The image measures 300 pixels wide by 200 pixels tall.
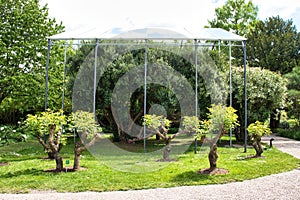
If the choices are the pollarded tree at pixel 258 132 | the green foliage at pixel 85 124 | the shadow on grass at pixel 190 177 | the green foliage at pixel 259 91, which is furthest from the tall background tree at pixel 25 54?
the shadow on grass at pixel 190 177

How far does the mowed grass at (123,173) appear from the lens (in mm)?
6852

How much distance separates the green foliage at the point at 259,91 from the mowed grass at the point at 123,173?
4490 millimetres

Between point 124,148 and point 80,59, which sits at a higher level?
point 80,59

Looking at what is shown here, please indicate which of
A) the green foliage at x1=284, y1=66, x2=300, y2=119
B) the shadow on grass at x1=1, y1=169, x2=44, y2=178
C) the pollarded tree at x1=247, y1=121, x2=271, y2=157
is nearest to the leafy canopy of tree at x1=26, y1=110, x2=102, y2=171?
the shadow on grass at x1=1, y1=169, x2=44, y2=178

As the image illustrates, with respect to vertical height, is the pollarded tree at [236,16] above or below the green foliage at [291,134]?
above

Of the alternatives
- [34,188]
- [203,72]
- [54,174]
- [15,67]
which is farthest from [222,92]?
[15,67]

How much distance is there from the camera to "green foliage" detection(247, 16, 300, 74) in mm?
24656

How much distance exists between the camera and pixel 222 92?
13.8 m

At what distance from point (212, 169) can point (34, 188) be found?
4177 millimetres

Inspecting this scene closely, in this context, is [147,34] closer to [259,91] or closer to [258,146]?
[258,146]

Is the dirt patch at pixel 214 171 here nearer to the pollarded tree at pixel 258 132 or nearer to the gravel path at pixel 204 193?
the gravel path at pixel 204 193

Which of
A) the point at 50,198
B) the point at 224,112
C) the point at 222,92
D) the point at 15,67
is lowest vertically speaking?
the point at 50,198

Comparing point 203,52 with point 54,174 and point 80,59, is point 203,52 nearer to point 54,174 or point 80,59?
point 80,59

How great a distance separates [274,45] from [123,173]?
20.7 metres
